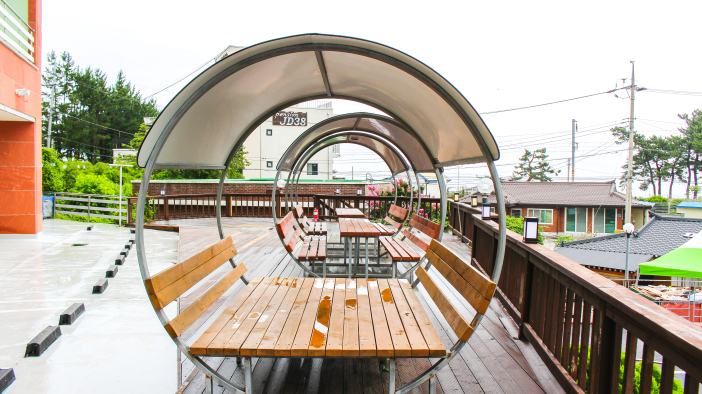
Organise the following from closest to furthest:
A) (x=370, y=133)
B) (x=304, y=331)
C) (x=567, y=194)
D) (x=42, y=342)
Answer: (x=304, y=331) < (x=42, y=342) < (x=370, y=133) < (x=567, y=194)

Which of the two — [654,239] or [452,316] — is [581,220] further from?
[452,316]

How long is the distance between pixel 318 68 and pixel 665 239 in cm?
2866

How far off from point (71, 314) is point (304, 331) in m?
2.89

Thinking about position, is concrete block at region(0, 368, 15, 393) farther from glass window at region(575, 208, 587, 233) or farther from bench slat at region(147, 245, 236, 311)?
glass window at region(575, 208, 587, 233)

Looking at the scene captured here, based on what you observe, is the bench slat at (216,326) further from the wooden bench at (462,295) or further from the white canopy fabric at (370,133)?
the white canopy fabric at (370,133)

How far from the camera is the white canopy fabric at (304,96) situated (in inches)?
82.4

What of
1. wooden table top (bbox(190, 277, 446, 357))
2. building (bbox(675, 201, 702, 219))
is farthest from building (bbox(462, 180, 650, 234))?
wooden table top (bbox(190, 277, 446, 357))

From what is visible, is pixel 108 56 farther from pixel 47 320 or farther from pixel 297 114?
pixel 47 320

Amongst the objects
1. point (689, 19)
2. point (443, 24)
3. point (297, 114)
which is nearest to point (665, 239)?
point (297, 114)

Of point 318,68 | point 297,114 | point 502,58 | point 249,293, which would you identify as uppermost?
point 502,58

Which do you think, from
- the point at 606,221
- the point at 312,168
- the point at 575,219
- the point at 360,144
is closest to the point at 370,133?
the point at 360,144

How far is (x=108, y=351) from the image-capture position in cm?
279

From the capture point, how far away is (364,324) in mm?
1823

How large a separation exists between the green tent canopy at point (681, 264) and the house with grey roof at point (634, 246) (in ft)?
29.9
